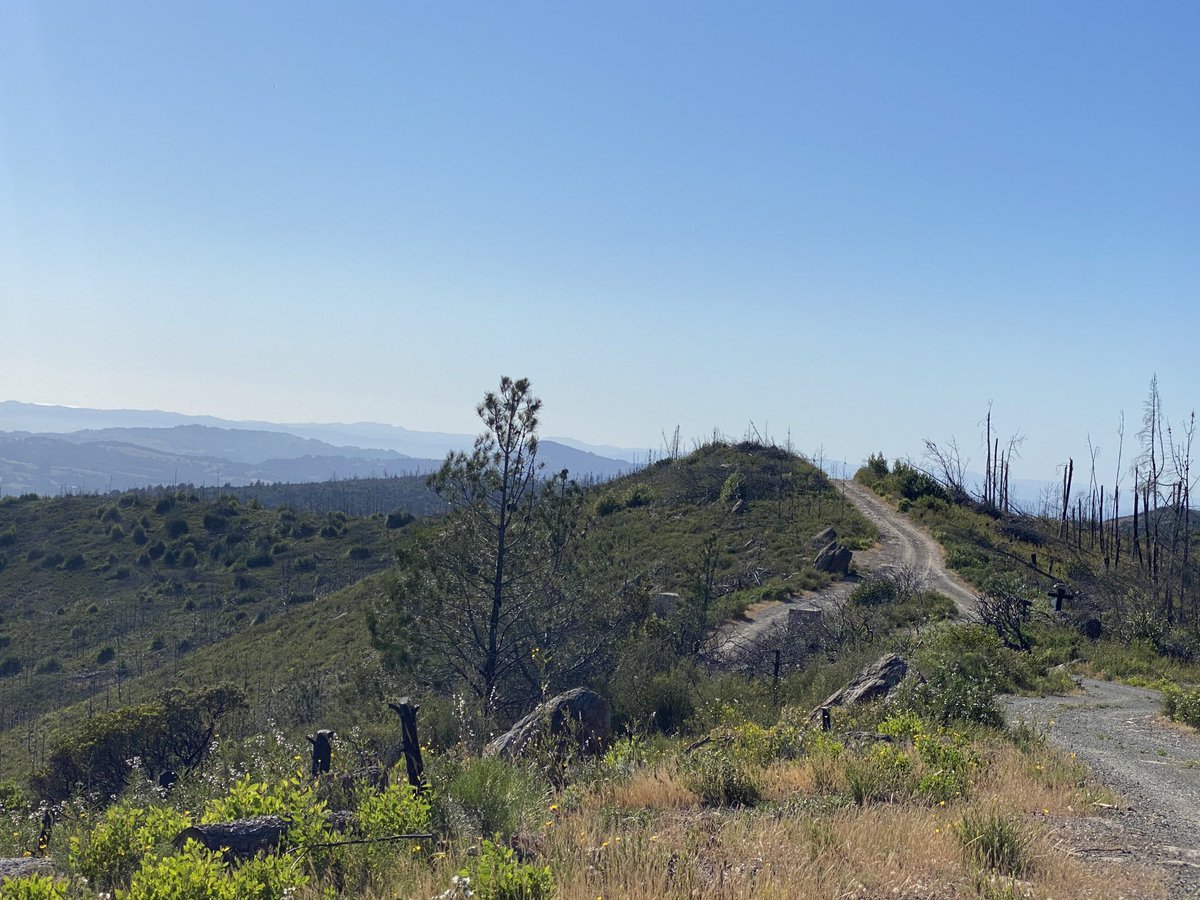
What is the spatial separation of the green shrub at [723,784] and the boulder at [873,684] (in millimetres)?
4101

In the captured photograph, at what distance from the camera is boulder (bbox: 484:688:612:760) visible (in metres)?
8.07

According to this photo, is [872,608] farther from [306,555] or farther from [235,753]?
[306,555]

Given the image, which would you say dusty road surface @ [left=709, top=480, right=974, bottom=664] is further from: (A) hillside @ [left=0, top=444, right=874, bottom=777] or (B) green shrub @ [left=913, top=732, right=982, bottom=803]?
(B) green shrub @ [left=913, top=732, right=982, bottom=803]

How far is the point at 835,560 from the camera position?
30969 mm

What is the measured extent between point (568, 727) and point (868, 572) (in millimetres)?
23529

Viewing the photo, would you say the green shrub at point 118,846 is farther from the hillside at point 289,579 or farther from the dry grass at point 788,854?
the hillside at point 289,579

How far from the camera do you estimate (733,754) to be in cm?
762

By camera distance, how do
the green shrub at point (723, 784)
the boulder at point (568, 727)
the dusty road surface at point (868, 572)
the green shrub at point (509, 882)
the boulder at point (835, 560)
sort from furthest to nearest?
1. the boulder at point (835, 560)
2. the dusty road surface at point (868, 572)
3. the boulder at point (568, 727)
4. the green shrub at point (723, 784)
5. the green shrub at point (509, 882)

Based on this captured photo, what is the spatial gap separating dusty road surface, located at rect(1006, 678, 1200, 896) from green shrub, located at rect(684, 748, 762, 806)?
2.26 meters

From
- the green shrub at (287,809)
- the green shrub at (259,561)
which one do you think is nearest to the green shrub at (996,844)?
the green shrub at (287,809)

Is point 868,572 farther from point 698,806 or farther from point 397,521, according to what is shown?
point 397,521

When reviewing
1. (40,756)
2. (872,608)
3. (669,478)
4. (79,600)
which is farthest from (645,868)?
(79,600)

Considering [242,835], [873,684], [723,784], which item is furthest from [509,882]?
[873,684]

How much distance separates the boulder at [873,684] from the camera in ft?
36.7
